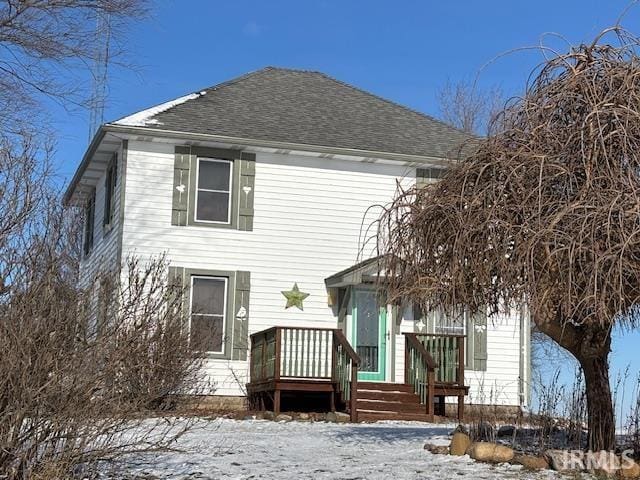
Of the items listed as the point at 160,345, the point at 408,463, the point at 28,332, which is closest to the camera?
the point at 28,332

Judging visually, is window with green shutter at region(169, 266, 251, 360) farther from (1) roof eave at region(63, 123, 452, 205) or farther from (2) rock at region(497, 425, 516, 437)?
(2) rock at region(497, 425, 516, 437)

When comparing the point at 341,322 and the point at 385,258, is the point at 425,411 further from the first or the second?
the point at 385,258

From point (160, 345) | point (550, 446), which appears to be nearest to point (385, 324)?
point (160, 345)

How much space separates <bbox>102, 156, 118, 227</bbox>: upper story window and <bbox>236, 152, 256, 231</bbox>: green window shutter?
2434 mm

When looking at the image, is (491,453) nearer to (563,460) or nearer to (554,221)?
(563,460)

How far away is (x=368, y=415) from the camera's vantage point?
15.0 metres

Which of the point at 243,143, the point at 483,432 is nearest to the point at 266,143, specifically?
the point at 243,143

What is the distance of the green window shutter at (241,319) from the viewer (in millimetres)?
16672

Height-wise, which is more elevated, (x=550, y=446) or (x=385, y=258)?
(x=385, y=258)

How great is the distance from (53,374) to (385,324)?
448 inches

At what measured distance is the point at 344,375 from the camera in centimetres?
1531

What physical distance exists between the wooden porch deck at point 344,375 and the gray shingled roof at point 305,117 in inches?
158

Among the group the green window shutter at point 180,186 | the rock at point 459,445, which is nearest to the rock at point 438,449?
the rock at point 459,445

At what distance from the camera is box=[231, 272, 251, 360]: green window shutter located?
54.7 feet
